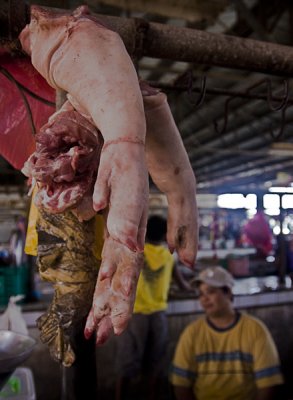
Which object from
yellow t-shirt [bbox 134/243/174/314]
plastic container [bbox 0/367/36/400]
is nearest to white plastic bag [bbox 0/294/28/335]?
plastic container [bbox 0/367/36/400]

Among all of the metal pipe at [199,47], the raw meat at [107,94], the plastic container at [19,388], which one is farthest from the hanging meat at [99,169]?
the plastic container at [19,388]

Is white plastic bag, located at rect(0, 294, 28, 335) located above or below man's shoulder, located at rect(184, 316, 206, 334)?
above

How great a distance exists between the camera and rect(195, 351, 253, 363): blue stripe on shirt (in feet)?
Result: 10.5

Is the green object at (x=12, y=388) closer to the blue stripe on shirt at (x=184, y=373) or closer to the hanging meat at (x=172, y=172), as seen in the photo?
the blue stripe on shirt at (x=184, y=373)

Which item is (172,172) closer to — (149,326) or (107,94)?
(107,94)

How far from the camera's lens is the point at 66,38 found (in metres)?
0.86

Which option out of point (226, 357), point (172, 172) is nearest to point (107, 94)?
point (172, 172)

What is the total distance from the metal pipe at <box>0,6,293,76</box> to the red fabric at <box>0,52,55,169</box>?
0.76 ft

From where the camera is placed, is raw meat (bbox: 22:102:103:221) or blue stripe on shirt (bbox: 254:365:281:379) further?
blue stripe on shirt (bbox: 254:365:281:379)

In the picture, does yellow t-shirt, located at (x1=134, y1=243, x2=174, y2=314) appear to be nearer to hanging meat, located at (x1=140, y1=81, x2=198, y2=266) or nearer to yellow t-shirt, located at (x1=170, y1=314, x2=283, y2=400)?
yellow t-shirt, located at (x1=170, y1=314, x2=283, y2=400)

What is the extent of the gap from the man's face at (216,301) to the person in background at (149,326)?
1.04m

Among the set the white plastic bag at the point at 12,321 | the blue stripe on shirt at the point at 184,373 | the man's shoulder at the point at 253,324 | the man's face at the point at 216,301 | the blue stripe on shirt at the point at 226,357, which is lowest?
the blue stripe on shirt at the point at 184,373

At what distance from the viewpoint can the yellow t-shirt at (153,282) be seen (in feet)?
14.3

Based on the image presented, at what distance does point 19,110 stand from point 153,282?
322 cm
